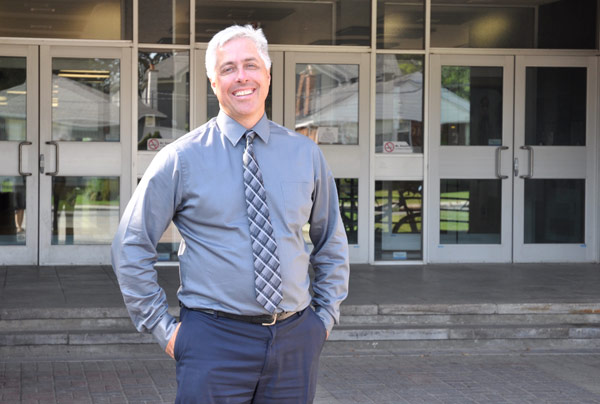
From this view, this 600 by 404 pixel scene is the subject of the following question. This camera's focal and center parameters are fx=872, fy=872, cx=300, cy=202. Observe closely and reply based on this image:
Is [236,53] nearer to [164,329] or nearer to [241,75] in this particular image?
[241,75]

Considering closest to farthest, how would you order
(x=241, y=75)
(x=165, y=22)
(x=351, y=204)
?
(x=241, y=75) → (x=165, y=22) → (x=351, y=204)

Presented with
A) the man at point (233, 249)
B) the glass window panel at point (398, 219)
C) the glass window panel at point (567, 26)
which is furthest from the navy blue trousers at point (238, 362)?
the glass window panel at point (567, 26)

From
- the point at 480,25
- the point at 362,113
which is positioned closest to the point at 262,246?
the point at 362,113

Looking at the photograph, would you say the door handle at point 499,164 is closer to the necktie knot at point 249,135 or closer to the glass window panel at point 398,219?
the glass window panel at point 398,219

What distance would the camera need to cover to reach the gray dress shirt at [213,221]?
2.76 meters

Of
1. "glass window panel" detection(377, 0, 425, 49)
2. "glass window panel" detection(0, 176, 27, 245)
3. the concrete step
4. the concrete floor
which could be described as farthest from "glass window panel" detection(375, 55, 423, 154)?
"glass window panel" detection(0, 176, 27, 245)

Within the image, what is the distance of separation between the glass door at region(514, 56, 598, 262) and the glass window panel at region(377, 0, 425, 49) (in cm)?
144

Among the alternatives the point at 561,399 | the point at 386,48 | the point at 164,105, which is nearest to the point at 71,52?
the point at 164,105

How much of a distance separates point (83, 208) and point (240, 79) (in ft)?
26.0

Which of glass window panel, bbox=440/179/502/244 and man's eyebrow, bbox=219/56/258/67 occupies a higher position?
man's eyebrow, bbox=219/56/258/67

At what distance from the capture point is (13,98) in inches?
404

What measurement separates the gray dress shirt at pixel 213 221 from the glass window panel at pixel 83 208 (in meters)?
7.70

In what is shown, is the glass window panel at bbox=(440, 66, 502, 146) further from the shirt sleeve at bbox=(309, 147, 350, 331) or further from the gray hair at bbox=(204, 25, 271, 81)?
the gray hair at bbox=(204, 25, 271, 81)

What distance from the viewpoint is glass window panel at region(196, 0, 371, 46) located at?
1054 cm
